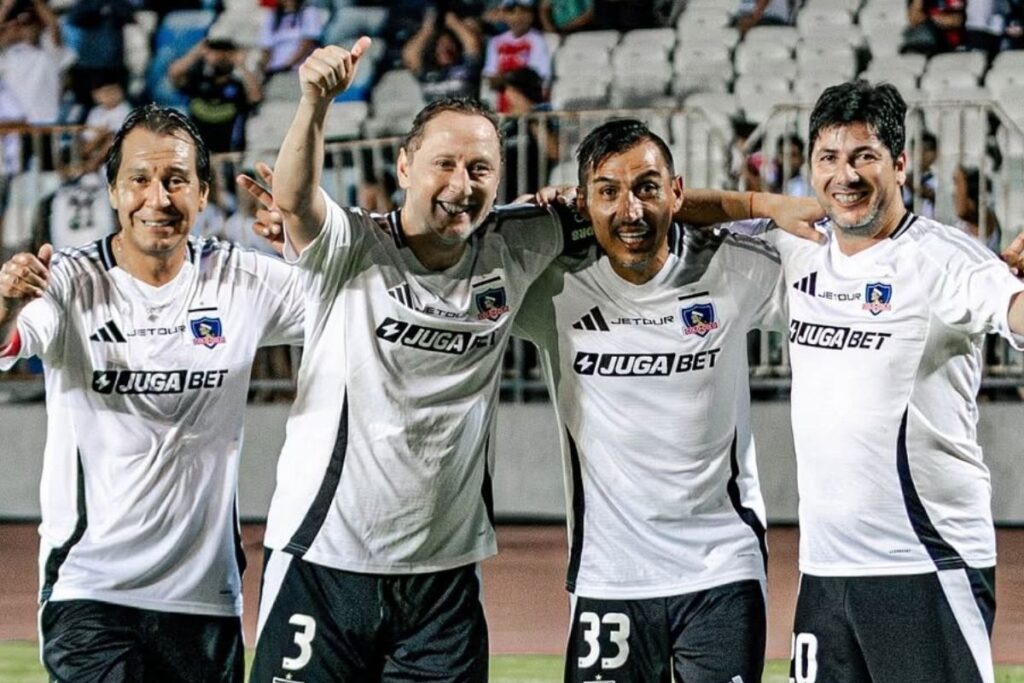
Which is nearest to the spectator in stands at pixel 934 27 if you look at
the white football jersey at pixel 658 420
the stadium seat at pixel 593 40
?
the stadium seat at pixel 593 40

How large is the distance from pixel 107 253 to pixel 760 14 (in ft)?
33.7

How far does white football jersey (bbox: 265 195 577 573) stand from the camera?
15.5ft

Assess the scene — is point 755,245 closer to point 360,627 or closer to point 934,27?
point 360,627

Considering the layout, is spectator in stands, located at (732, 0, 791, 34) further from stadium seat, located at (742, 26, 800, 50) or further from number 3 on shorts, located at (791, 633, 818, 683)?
number 3 on shorts, located at (791, 633, 818, 683)

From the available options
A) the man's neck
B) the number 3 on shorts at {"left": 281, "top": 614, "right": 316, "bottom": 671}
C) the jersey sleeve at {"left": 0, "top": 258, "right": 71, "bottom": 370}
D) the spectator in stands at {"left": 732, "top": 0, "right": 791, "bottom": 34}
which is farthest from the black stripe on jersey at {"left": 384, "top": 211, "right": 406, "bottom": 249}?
the spectator in stands at {"left": 732, "top": 0, "right": 791, "bottom": 34}

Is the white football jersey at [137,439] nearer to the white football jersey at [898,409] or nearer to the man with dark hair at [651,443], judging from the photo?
the man with dark hair at [651,443]

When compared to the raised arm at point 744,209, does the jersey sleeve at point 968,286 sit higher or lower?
lower

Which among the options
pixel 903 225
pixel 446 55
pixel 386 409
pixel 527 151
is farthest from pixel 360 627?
pixel 446 55

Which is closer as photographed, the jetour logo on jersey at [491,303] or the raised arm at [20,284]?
the raised arm at [20,284]

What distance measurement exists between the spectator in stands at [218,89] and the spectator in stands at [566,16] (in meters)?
2.67

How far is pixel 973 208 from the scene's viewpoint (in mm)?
11102

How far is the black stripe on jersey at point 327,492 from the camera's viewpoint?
4.75 metres

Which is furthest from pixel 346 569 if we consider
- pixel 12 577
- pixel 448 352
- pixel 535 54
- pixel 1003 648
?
pixel 535 54

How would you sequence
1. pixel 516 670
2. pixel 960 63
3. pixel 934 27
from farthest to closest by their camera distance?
1. pixel 934 27
2. pixel 960 63
3. pixel 516 670
